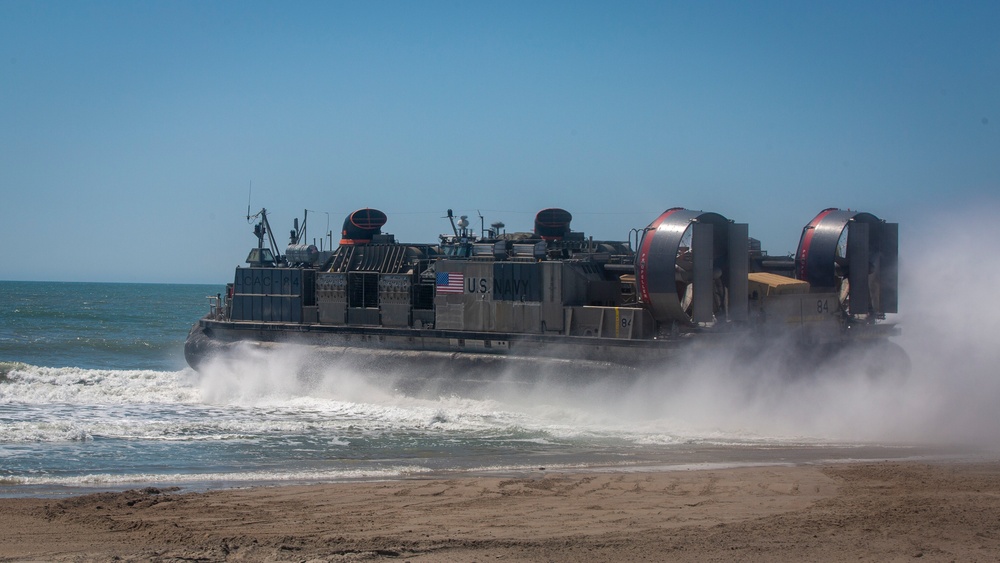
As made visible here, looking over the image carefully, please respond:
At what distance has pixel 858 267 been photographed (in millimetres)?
19094

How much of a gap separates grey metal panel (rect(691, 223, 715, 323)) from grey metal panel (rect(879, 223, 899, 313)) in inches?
219

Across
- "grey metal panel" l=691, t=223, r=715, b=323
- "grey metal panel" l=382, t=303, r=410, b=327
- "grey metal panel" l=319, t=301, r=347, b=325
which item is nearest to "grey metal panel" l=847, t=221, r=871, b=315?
"grey metal panel" l=691, t=223, r=715, b=323

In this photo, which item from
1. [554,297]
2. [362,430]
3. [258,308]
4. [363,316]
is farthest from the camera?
[258,308]

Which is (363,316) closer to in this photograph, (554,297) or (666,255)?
(554,297)

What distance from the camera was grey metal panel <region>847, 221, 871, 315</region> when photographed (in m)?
19.0

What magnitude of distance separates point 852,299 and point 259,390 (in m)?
12.8

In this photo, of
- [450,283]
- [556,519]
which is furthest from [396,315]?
[556,519]

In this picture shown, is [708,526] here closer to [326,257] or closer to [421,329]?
[421,329]

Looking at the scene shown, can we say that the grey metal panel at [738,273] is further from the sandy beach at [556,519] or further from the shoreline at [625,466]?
the sandy beach at [556,519]

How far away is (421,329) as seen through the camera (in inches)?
792

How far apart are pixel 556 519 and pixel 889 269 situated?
1325 centimetres

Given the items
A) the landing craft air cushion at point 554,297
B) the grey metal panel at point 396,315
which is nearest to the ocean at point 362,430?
the landing craft air cushion at point 554,297

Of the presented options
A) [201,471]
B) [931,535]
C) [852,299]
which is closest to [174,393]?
[201,471]

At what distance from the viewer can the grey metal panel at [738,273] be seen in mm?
16203
